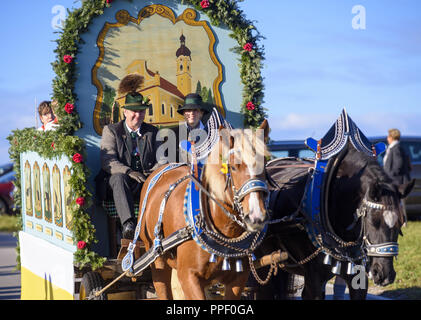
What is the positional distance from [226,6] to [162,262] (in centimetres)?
277

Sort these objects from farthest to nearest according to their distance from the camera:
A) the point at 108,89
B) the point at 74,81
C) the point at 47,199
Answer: the point at 47,199, the point at 108,89, the point at 74,81

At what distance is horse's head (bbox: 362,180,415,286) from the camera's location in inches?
158

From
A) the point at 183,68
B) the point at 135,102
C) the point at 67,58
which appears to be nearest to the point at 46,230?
the point at 135,102

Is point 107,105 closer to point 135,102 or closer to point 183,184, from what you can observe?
point 135,102

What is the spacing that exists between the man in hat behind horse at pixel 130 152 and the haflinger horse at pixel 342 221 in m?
1.34

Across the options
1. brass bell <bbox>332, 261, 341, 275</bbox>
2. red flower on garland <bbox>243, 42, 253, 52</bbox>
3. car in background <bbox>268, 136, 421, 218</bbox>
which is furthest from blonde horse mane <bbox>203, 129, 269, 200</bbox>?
car in background <bbox>268, 136, 421, 218</bbox>

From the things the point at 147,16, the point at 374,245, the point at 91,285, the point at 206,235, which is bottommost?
the point at 91,285

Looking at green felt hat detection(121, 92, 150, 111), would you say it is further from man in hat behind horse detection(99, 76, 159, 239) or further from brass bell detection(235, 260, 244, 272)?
brass bell detection(235, 260, 244, 272)

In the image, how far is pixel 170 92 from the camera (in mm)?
6105

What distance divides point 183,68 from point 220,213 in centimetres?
238

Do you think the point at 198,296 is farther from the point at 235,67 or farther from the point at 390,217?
the point at 235,67

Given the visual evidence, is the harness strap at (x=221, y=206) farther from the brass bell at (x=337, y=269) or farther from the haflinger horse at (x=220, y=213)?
the brass bell at (x=337, y=269)

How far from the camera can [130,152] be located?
223 inches

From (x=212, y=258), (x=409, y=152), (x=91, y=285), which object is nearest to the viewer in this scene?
(x=212, y=258)
